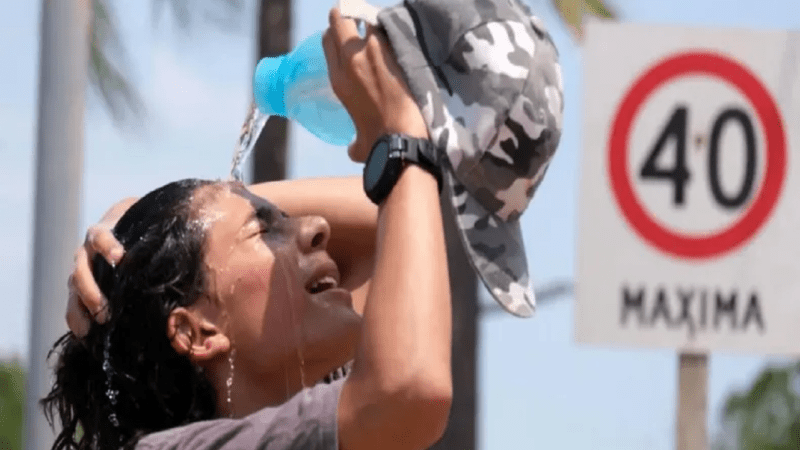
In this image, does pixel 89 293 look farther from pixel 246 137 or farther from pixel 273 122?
pixel 273 122

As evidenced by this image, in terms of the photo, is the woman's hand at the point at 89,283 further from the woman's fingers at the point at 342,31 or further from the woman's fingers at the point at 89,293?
the woman's fingers at the point at 342,31

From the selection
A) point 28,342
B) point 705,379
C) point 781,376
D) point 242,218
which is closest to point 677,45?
point 705,379

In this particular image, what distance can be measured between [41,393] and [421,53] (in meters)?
5.06

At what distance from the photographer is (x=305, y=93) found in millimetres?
4578

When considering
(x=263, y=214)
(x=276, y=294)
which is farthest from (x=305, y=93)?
(x=276, y=294)

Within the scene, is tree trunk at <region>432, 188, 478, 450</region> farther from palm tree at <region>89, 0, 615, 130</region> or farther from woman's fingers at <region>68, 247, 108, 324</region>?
woman's fingers at <region>68, 247, 108, 324</region>

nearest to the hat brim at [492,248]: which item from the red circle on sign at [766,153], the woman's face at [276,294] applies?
the woman's face at [276,294]

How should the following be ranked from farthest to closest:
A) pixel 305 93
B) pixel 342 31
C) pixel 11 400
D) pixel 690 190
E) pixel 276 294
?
1. pixel 11 400
2. pixel 690 190
3. pixel 305 93
4. pixel 276 294
5. pixel 342 31

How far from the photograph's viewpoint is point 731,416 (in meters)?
31.1

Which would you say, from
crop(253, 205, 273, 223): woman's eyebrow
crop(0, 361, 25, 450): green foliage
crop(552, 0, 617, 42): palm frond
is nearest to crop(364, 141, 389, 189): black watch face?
crop(253, 205, 273, 223): woman's eyebrow

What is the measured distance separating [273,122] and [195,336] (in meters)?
9.02

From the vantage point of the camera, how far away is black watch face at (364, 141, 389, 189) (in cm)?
391

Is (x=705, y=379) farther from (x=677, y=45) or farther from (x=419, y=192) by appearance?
(x=419, y=192)

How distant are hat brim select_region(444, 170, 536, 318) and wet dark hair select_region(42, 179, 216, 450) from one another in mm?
642
